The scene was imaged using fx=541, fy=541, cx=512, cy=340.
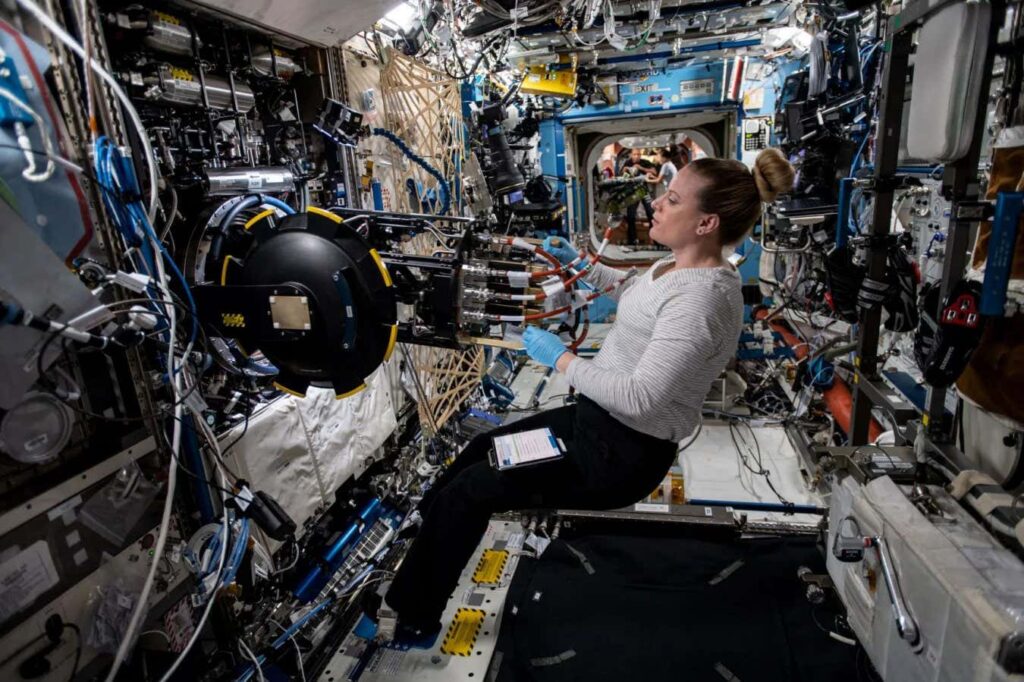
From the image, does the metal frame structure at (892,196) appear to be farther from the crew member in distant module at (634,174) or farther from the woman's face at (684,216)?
the crew member in distant module at (634,174)

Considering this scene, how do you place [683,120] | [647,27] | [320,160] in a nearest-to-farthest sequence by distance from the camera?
1. [320,160]
2. [647,27]
3. [683,120]

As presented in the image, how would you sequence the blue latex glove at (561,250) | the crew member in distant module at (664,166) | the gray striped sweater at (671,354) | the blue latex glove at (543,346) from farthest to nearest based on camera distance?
the crew member in distant module at (664,166) < the blue latex glove at (561,250) < the blue latex glove at (543,346) < the gray striped sweater at (671,354)

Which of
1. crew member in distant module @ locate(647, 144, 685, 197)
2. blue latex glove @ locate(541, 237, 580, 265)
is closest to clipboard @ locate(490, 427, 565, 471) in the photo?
blue latex glove @ locate(541, 237, 580, 265)

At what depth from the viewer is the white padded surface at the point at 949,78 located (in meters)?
1.98

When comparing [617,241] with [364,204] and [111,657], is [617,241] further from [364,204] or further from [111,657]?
[111,657]

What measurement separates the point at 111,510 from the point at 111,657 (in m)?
0.45

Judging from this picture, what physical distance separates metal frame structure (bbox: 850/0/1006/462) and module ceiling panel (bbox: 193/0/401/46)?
2412mm

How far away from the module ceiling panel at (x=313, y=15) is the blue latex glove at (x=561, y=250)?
147 centimetres

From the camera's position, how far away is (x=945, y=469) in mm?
2148

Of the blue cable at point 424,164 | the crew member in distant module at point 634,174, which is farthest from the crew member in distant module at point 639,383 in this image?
the crew member in distant module at point 634,174

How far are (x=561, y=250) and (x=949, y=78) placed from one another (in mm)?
1617

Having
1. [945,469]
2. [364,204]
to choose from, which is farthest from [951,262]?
[364,204]

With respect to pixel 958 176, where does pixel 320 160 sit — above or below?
above

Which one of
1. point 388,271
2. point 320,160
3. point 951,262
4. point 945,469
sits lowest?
point 945,469
